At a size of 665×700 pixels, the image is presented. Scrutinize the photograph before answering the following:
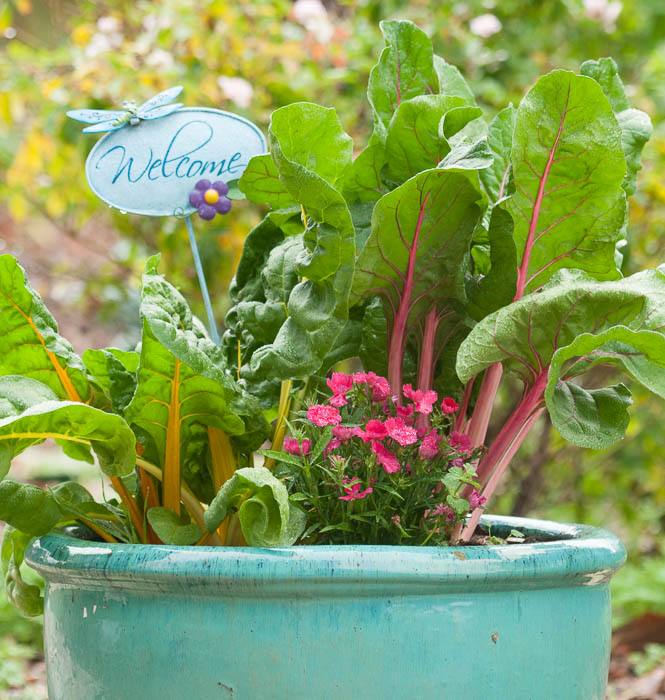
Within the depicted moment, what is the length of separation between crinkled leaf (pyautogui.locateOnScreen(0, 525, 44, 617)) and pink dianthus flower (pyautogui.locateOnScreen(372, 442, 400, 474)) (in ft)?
1.68

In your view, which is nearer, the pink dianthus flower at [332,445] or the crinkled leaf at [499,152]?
the pink dianthus flower at [332,445]

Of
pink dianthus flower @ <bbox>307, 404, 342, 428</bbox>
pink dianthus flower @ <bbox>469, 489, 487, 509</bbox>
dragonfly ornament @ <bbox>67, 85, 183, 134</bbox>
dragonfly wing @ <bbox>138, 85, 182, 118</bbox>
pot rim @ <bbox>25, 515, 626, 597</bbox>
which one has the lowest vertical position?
pot rim @ <bbox>25, 515, 626, 597</bbox>

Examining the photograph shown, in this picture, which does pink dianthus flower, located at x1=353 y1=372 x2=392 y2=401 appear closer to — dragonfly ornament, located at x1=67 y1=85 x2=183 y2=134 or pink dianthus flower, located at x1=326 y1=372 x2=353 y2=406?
pink dianthus flower, located at x1=326 y1=372 x2=353 y2=406

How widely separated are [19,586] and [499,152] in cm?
Result: 86

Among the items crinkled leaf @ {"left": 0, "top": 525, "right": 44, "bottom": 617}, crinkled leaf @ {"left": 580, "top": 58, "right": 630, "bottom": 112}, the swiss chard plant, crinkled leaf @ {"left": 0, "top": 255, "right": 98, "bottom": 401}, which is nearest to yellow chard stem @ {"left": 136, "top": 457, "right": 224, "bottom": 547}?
the swiss chard plant

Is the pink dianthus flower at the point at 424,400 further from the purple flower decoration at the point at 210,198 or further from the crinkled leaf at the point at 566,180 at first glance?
the purple flower decoration at the point at 210,198

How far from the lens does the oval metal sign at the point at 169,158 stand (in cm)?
113

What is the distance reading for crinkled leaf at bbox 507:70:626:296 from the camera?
0.91 metres

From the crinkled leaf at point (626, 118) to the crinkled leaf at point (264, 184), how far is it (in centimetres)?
43

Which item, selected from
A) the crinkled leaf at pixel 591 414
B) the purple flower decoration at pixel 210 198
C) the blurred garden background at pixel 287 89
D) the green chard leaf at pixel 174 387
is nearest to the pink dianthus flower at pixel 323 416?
the green chard leaf at pixel 174 387

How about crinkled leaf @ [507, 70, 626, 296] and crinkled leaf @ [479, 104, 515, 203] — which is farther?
crinkled leaf @ [479, 104, 515, 203]

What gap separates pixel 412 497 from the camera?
0.90m

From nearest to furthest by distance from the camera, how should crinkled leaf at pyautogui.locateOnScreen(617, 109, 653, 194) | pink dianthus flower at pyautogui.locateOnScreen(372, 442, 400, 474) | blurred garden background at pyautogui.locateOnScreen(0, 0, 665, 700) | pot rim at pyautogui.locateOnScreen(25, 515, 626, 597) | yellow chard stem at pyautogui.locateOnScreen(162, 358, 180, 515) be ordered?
pot rim at pyautogui.locateOnScreen(25, 515, 626, 597)
pink dianthus flower at pyautogui.locateOnScreen(372, 442, 400, 474)
yellow chard stem at pyautogui.locateOnScreen(162, 358, 180, 515)
crinkled leaf at pyautogui.locateOnScreen(617, 109, 653, 194)
blurred garden background at pyautogui.locateOnScreen(0, 0, 665, 700)

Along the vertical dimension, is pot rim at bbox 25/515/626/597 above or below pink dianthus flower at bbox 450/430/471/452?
below
